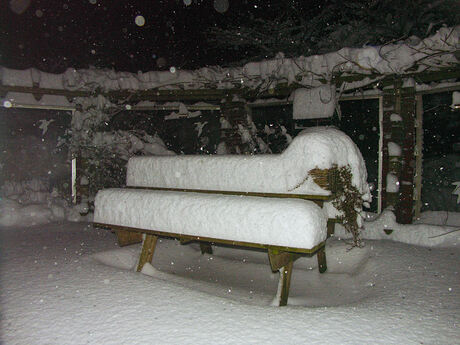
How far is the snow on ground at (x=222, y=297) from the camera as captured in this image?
8.17ft

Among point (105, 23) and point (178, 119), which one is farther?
point (105, 23)

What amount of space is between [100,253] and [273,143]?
4.55 meters

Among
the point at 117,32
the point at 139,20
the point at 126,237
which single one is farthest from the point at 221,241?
the point at 139,20

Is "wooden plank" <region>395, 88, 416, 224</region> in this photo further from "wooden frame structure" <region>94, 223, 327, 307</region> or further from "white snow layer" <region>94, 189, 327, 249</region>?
"white snow layer" <region>94, 189, 327, 249</region>

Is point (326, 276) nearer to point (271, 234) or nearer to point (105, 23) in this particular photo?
point (271, 234)

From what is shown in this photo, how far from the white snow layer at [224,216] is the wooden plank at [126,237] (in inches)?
6.9

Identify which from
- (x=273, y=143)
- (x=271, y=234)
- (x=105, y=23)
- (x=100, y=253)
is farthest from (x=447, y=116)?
(x=105, y=23)

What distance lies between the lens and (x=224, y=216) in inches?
135

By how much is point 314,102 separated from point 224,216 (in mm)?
3834

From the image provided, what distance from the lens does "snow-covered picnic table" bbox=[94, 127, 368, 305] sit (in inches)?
124

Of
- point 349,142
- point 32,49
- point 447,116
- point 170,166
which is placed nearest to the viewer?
point 349,142

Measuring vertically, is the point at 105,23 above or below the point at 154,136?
above

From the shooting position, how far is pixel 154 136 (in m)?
8.55

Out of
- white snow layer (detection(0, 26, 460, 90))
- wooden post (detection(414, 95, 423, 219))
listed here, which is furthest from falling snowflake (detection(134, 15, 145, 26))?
wooden post (detection(414, 95, 423, 219))
